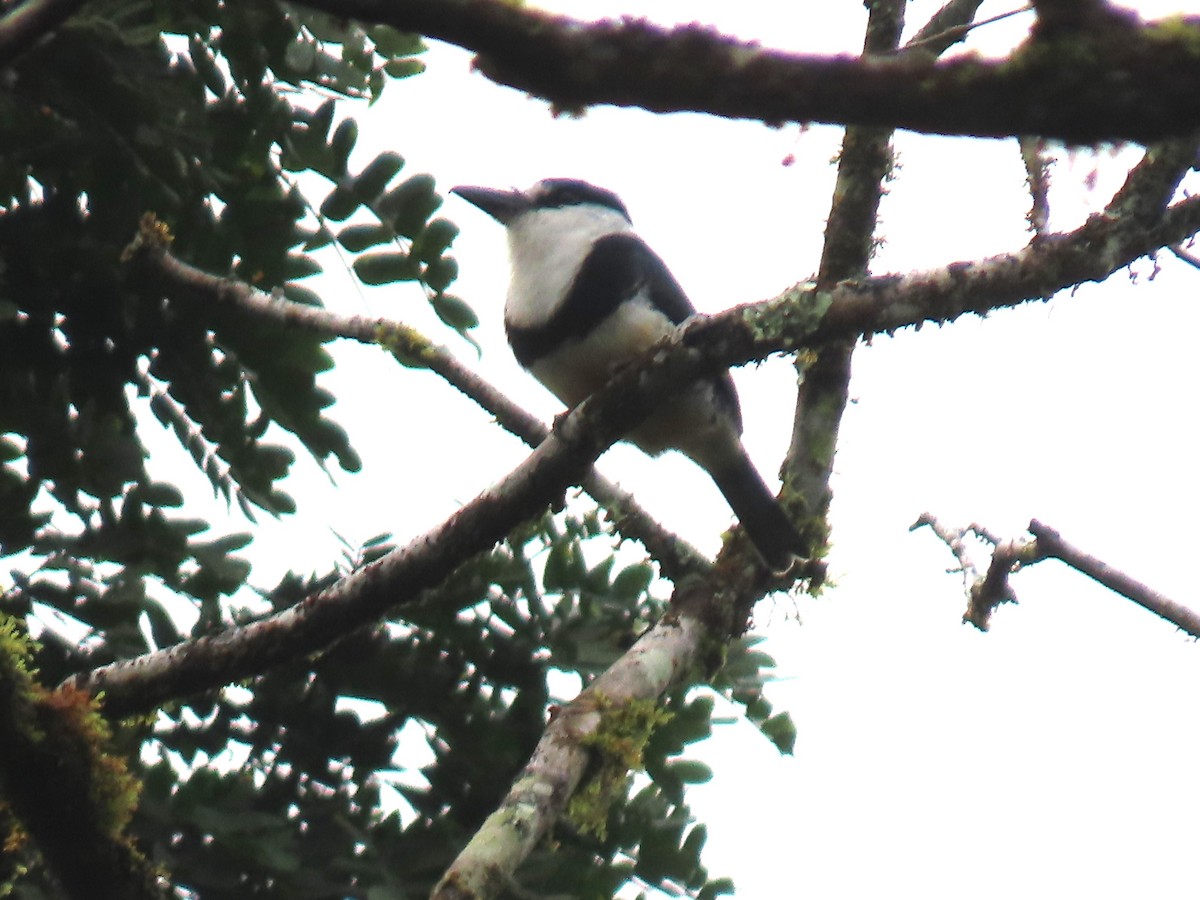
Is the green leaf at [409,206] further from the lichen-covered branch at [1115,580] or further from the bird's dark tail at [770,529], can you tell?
the lichen-covered branch at [1115,580]

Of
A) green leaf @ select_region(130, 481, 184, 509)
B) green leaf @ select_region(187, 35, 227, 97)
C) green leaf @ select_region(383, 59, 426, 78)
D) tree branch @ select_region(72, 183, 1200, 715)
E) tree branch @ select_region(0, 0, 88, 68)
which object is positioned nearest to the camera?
tree branch @ select_region(0, 0, 88, 68)

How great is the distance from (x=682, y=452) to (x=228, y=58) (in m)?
1.46

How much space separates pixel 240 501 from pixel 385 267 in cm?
57

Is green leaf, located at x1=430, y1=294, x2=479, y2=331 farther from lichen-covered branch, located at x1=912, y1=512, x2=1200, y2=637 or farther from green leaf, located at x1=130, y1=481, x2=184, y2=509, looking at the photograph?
lichen-covered branch, located at x1=912, y1=512, x2=1200, y2=637

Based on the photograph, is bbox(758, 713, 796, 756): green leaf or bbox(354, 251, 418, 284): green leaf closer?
bbox(758, 713, 796, 756): green leaf

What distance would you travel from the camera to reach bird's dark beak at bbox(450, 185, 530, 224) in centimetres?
392

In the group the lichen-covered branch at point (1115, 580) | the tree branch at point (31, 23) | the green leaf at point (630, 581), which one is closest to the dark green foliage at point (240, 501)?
the green leaf at point (630, 581)

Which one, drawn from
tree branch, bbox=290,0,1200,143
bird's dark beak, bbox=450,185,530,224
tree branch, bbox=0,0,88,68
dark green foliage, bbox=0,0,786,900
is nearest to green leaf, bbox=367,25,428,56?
dark green foliage, bbox=0,0,786,900

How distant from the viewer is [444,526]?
2381 mm

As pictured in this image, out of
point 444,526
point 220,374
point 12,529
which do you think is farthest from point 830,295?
point 12,529

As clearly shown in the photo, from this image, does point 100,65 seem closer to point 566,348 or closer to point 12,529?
point 12,529

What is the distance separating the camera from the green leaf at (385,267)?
3039 millimetres

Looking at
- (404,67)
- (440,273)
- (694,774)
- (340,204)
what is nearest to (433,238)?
(440,273)

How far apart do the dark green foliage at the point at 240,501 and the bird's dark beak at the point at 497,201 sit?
0.90 m
